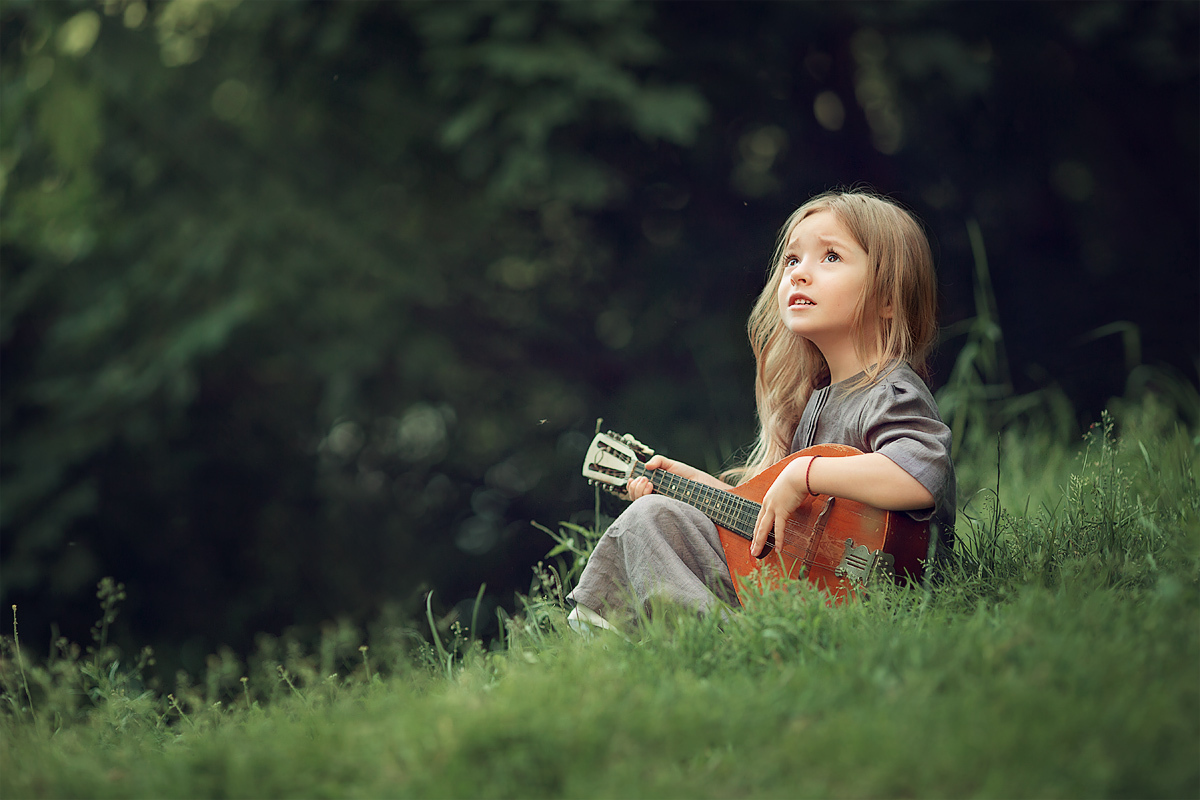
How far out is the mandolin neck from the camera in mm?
2438

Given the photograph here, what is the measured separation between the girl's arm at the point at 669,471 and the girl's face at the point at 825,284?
0.46 meters

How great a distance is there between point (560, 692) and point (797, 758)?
455 millimetres

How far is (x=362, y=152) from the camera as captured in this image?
714 centimetres

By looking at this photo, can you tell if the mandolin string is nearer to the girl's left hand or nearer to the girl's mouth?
the girl's left hand

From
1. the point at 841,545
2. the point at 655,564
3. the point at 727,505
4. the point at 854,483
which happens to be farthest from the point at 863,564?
the point at 655,564

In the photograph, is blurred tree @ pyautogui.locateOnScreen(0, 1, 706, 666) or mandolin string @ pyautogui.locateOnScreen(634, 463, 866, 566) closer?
mandolin string @ pyautogui.locateOnScreen(634, 463, 866, 566)

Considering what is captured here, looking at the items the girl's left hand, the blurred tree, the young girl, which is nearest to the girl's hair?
the young girl

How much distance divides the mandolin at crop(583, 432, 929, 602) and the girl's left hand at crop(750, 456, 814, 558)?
5 centimetres

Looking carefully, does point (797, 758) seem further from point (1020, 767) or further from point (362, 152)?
point (362, 152)

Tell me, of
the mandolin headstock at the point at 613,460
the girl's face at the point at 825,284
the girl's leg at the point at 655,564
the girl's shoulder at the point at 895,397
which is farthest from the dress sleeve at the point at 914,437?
the mandolin headstock at the point at 613,460

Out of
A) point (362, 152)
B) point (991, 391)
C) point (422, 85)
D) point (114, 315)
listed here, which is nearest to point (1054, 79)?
point (991, 391)

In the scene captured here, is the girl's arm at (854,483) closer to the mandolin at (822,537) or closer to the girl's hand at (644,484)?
the mandolin at (822,537)

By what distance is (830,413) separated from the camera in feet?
8.32

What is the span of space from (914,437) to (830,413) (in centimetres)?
29
